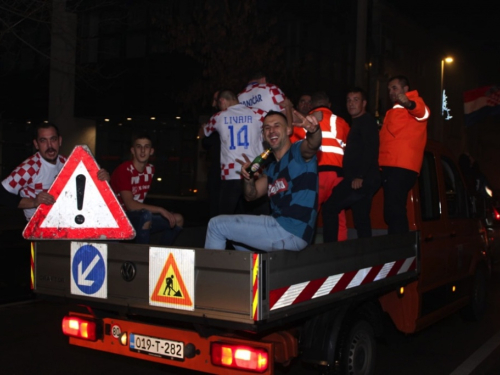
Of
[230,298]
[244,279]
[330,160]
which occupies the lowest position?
[230,298]

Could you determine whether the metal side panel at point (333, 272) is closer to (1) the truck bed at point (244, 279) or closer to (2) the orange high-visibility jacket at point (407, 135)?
(1) the truck bed at point (244, 279)

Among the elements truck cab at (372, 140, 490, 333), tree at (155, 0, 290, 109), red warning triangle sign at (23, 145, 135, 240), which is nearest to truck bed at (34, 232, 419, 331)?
red warning triangle sign at (23, 145, 135, 240)

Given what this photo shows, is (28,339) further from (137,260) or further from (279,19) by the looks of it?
(279,19)

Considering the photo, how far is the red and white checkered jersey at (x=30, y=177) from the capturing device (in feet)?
18.0

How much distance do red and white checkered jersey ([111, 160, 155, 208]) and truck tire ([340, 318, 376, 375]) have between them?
2535mm

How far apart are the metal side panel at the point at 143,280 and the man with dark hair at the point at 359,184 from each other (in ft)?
8.21

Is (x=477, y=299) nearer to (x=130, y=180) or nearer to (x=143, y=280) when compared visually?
(x=130, y=180)

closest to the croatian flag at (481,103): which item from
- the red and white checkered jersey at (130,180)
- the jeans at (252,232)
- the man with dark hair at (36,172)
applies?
the red and white checkered jersey at (130,180)

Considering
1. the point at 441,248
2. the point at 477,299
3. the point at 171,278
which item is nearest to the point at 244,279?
the point at 171,278

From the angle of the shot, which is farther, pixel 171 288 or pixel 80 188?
pixel 80 188

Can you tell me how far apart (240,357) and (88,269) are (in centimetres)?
120

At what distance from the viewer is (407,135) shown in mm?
5883

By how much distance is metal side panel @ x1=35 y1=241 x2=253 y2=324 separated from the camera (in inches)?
133

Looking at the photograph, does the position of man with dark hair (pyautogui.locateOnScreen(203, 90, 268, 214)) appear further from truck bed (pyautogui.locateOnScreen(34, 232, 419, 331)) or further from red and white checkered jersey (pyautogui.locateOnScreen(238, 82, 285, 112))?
truck bed (pyautogui.locateOnScreen(34, 232, 419, 331))
